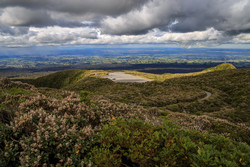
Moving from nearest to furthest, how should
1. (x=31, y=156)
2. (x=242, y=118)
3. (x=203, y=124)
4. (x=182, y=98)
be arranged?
1. (x=31, y=156)
2. (x=203, y=124)
3. (x=242, y=118)
4. (x=182, y=98)

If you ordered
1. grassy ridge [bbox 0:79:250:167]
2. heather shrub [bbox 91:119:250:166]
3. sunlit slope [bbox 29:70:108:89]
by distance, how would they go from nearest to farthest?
heather shrub [bbox 91:119:250:166] < grassy ridge [bbox 0:79:250:167] < sunlit slope [bbox 29:70:108:89]

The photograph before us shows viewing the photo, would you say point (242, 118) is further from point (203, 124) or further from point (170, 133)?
point (170, 133)

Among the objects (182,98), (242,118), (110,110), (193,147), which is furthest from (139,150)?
(182,98)

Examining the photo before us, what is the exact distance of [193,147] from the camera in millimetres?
4043

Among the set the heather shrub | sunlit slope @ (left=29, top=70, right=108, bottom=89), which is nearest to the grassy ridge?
the heather shrub

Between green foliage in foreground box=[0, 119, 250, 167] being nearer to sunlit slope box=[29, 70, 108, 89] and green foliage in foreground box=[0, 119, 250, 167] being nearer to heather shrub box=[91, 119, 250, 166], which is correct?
heather shrub box=[91, 119, 250, 166]

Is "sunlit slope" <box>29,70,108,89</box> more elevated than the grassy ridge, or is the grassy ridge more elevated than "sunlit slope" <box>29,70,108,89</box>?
the grassy ridge

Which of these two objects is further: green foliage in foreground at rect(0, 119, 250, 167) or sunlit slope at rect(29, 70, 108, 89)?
sunlit slope at rect(29, 70, 108, 89)

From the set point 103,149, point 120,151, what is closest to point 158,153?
point 120,151

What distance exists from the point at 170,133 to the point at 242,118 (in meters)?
21.6

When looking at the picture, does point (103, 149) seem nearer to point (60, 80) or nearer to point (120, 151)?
point (120, 151)

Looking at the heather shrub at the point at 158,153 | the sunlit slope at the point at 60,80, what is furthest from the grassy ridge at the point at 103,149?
the sunlit slope at the point at 60,80

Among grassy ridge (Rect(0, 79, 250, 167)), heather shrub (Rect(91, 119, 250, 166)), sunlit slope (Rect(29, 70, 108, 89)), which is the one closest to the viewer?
heather shrub (Rect(91, 119, 250, 166))

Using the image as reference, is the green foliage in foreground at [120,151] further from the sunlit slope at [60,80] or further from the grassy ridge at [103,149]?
the sunlit slope at [60,80]
